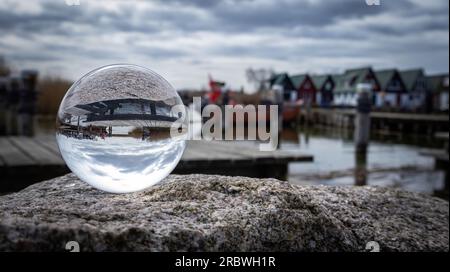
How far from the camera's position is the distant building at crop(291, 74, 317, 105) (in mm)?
53062

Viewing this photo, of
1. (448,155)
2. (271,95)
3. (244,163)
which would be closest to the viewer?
(244,163)

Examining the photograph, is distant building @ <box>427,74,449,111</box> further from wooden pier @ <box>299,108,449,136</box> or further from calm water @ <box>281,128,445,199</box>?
calm water @ <box>281,128,445,199</box>

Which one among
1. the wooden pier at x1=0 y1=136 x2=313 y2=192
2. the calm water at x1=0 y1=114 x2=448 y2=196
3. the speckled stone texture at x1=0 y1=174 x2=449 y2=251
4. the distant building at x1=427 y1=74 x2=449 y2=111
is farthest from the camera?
the distant building at x1=427 y1=74 x2=449 y2=111

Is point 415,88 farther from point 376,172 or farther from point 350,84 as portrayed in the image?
point 376,172

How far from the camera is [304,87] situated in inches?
2163

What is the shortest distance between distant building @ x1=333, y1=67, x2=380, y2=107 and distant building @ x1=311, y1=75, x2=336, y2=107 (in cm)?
78

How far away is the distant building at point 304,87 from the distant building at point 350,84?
324 cm

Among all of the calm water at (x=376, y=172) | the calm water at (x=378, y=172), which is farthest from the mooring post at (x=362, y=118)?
the calm water at (x=376, y=172)

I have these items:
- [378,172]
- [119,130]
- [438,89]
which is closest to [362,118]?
[378,172]

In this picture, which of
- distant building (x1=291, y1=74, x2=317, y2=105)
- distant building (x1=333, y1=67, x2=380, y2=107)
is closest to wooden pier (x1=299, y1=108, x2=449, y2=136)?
distant building (x1=291, y1=74, x2=317, y2=105)
